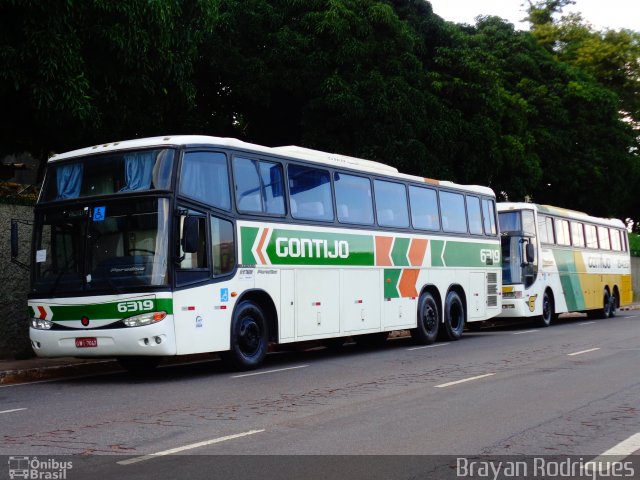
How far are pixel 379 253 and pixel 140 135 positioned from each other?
755cm

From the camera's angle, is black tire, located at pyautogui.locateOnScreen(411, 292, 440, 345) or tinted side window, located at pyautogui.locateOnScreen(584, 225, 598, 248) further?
tinted side window, located at pyautogui.locateOnScreen(584, 225, 598, 248)

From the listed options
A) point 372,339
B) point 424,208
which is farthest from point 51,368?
point 424,208

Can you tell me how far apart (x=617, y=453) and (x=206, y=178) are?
8175mm

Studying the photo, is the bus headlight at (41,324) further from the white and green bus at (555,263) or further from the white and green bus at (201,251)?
the white and green bus at (555,263)

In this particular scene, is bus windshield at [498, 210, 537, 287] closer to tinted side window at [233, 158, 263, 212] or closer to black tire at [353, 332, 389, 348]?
black tire at [353, 332, 389, 348]

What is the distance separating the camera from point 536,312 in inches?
1028

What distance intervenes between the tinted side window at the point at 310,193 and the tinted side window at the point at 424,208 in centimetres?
339

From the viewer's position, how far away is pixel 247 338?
1437 centimetres

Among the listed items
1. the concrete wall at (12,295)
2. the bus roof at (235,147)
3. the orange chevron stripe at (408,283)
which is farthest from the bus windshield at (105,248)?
the orange chevron stripe at (408,283)

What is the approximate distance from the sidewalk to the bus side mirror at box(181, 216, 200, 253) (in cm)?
345

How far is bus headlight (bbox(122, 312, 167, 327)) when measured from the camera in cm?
1264

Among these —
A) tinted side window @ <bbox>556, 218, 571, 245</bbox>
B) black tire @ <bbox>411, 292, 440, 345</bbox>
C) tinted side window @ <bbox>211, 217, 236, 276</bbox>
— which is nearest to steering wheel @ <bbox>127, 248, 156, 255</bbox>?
tinted side window @ <bbox>211, 217, 236, 276</bbox>

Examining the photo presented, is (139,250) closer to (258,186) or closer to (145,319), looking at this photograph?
(145,319)

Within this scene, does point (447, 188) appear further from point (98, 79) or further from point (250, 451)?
point (250, 451)
